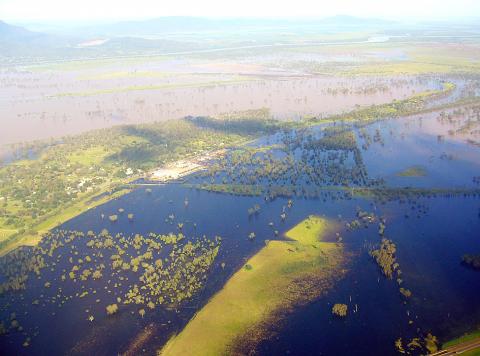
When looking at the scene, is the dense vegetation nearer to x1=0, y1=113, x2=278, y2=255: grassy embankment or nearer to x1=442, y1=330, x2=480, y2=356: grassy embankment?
x1=0, y1=113, x2=278, y2=255: grassy embankment

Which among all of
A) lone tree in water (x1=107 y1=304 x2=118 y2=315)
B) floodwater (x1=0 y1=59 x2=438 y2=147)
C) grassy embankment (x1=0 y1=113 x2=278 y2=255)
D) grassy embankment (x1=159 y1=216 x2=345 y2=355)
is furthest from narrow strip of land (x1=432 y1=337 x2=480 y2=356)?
floodwater (x1=0 y1=59 x2=438 y2=147)

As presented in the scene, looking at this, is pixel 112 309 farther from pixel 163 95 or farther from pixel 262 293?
pixel 163 95

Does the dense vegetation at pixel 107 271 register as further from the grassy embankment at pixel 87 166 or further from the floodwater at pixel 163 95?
the floodwater at pixel 163 95

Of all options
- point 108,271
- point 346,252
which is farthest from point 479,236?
point 108,271

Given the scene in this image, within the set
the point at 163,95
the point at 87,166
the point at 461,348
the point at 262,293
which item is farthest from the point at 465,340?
the point at 163,95

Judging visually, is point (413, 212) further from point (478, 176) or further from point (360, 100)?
point (360, 100)

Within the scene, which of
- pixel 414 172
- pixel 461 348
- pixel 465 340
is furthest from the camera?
pixel 414 172
